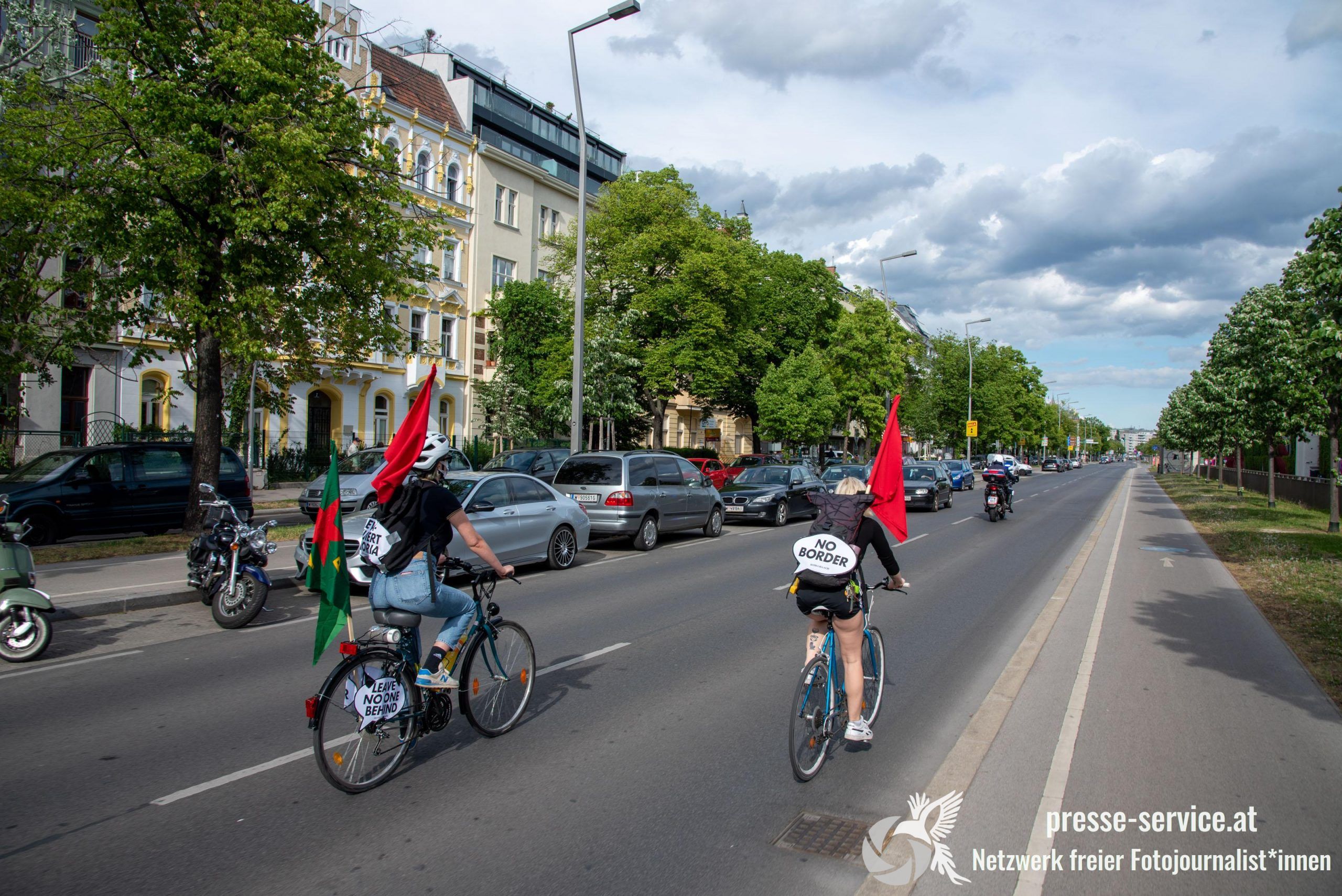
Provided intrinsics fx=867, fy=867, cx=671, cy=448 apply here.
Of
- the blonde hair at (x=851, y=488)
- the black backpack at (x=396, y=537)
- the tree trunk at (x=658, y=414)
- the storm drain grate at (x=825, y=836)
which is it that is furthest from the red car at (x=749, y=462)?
the storm drain grate at (x=825, y=836)

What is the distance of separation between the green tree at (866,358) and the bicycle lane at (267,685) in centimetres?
3839

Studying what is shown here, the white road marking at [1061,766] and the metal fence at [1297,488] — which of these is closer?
the white road marking at [1061,766]

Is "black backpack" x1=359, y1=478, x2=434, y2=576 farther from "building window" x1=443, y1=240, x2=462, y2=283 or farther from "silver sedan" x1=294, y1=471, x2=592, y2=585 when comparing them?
"building window" x1=443, y1=240, x2=462, y2=283

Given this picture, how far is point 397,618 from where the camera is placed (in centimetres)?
Answer: 469

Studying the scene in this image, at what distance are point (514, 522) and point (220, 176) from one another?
27.1ft

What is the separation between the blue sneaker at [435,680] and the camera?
15.5ft

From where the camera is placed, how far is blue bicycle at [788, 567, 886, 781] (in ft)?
15.3

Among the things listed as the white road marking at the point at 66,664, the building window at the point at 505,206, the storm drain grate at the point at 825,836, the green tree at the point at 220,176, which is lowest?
the white road marking at the point at 66,664

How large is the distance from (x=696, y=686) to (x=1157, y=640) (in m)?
5.02

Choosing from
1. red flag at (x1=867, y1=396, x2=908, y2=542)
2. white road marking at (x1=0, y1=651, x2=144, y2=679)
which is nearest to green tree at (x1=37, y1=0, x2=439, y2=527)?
white road marking at (x1=0, y1=651, x2=144, y2=679)

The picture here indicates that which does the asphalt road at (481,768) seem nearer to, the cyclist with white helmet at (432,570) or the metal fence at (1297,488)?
the cyclist with white helmet at (432,570)

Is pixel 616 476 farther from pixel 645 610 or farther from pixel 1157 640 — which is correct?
pixel 1157 640

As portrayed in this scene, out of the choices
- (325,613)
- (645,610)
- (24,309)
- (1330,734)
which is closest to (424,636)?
(645,610)

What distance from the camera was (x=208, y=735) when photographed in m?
5.37
